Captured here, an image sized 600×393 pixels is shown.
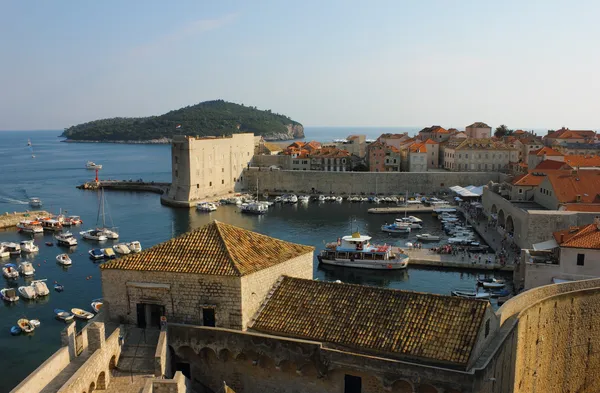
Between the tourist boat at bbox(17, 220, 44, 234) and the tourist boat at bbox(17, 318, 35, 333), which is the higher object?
the tourist boat at bbox(17, 220, 44, 234)

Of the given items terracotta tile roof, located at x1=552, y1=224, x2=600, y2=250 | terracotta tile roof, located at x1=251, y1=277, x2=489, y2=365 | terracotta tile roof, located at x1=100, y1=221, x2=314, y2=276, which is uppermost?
terracotta tile roof, located at x1=100, y1=221, x2=314, y2=276

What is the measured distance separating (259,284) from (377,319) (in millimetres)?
2966

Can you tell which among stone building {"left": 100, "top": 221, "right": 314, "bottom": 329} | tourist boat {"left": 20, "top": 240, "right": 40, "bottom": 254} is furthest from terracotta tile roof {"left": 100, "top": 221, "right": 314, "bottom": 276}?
tourist boat {"left": 20, "top": 240, "right": 40, "bottom": 254}

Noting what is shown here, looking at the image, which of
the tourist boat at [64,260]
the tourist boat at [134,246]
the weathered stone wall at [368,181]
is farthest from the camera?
the weathered stone wall at [368,181]

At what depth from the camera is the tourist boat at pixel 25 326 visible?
77.0ft

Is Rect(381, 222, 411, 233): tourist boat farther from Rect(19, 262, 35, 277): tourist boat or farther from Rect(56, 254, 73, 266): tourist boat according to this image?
Rect(19, 262, 35, 277): tourist boat

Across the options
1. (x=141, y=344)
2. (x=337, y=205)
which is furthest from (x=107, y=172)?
(x=141, y=344)

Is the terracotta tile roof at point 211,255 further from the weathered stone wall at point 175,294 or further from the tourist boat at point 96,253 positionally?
the tourist boat at point 96,253

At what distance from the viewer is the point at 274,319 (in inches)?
506

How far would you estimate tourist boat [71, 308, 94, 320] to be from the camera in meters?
25.0

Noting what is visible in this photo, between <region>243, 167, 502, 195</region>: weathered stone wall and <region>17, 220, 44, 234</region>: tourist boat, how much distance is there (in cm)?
2945

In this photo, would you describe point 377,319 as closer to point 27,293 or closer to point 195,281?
point 195,281

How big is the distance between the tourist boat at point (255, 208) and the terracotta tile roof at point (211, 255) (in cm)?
3973

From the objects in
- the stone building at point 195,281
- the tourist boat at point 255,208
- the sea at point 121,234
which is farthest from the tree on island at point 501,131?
the stone building at point 195,281
